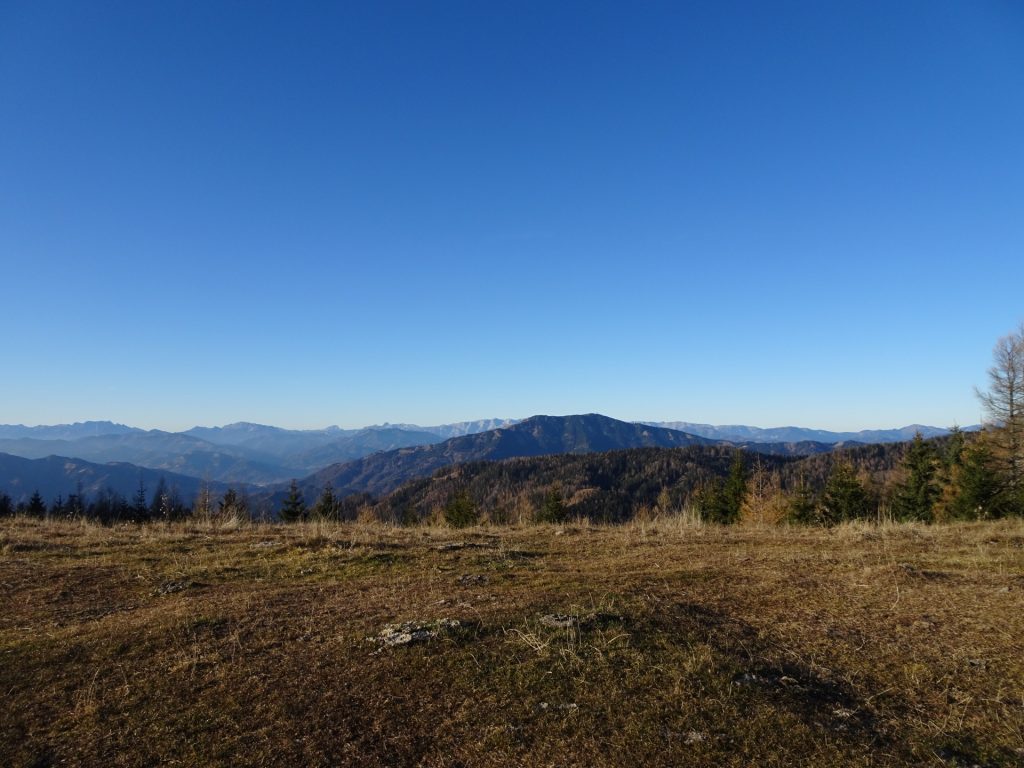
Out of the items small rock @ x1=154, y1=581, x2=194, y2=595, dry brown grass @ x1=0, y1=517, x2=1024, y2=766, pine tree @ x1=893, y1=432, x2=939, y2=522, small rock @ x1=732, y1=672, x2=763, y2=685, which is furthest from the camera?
pine tree @ x1=893, y1=432, x2=939, y2=522

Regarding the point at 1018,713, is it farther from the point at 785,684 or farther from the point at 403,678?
the point at 403,678

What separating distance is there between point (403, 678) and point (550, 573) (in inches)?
220

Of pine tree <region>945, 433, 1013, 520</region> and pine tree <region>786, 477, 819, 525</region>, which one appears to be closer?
pine tree <region>945, 433, 1013, 520</region>

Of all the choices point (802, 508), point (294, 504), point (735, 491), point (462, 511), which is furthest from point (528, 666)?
point (735, 491)

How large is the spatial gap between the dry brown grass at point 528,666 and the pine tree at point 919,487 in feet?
154

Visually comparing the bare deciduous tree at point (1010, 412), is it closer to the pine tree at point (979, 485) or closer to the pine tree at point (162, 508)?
the pine tree at point (979, 485)

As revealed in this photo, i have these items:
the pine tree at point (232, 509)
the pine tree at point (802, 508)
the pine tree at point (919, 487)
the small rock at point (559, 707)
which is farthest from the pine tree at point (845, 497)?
the small rock at point (559, 707)

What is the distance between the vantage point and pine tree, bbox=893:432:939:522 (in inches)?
1876

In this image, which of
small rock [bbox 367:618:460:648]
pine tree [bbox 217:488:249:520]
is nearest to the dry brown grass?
small rock [bbox 367:618:460:648]

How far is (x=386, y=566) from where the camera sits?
1143 centimetres

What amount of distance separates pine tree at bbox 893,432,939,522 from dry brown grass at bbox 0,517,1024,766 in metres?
46.8

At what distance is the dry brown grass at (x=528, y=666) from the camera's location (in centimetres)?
402

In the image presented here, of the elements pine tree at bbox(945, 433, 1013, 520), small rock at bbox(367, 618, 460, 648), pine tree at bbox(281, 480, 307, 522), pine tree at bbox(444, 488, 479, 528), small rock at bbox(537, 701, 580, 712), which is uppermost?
small rock at bbox(367, 618, 460, 648)

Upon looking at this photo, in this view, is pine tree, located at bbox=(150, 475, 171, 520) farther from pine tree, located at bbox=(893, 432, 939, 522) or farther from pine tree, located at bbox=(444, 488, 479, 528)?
pine tree, located at bbox=(893, 432, 939, 522)
